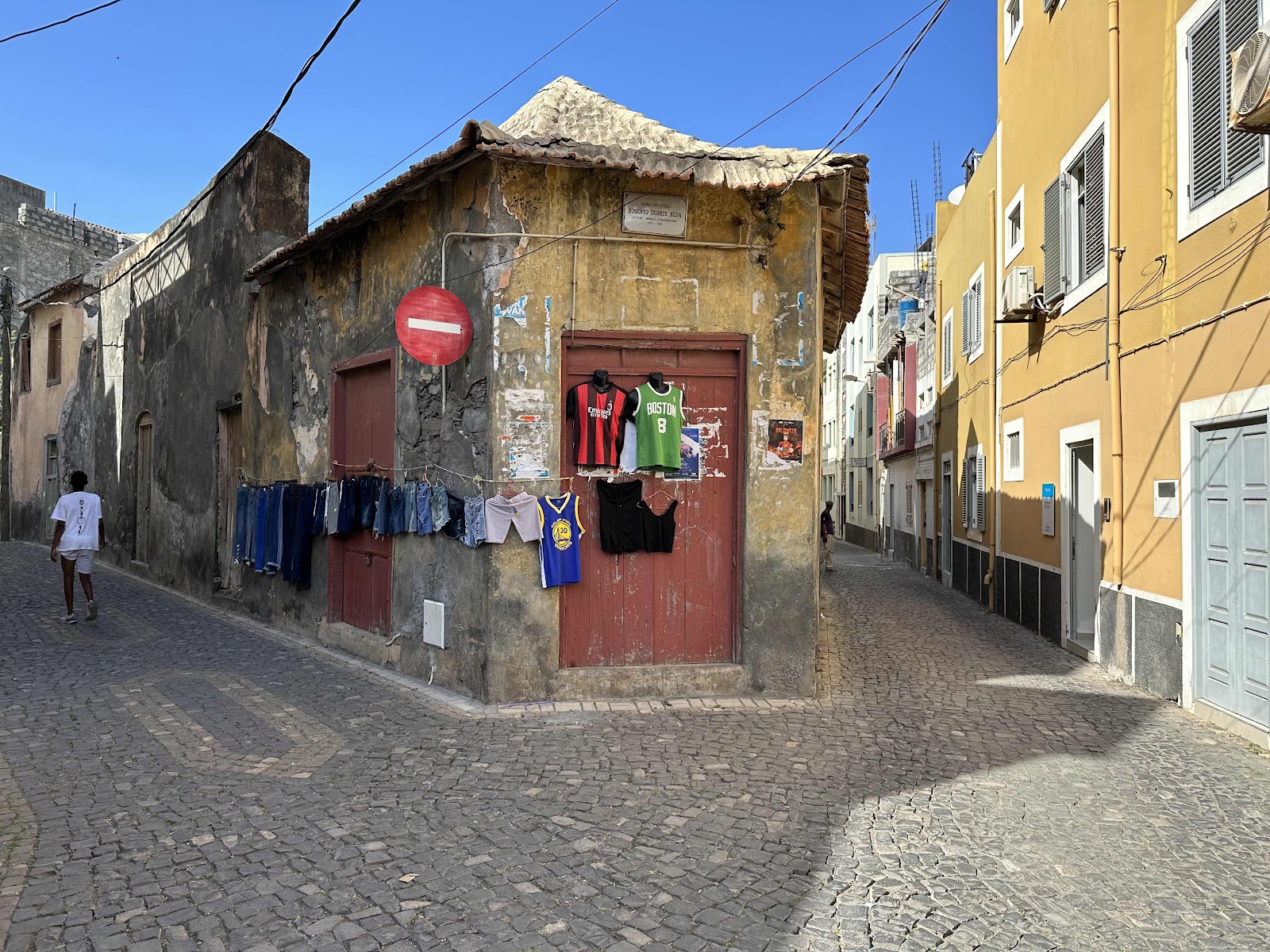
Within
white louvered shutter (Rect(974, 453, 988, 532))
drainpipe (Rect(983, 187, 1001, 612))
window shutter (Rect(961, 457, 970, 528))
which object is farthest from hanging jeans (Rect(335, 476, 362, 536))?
window shutter (Rect(961, 457, 970, 528))

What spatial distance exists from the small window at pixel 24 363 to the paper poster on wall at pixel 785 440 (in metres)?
24.1

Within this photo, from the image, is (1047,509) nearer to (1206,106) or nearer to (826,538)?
(1206,106)

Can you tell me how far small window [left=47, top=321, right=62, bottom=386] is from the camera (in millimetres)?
22000

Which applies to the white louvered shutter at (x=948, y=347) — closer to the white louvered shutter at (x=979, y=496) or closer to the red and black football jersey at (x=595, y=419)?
the white louvered shutter at (x=979, y=496)

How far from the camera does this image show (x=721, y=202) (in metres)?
7.30

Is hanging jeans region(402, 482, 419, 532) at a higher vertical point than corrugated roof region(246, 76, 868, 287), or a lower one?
lower

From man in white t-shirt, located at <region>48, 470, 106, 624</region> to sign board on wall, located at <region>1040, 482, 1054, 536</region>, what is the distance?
36.3 ft

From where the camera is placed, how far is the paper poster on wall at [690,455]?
24.2 feet

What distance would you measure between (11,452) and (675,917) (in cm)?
2798

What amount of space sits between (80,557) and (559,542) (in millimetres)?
6607

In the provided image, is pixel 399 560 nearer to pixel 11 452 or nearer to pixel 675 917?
pixel 675 917

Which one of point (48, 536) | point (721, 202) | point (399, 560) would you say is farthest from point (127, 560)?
point (721, 202)

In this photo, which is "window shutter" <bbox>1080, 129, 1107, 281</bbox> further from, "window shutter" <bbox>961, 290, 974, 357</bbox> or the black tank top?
"window shutter" <bbox>961, 290, 974, 357</bbox>

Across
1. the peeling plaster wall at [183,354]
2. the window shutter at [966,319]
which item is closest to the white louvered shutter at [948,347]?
the window shutter at [966,319]
